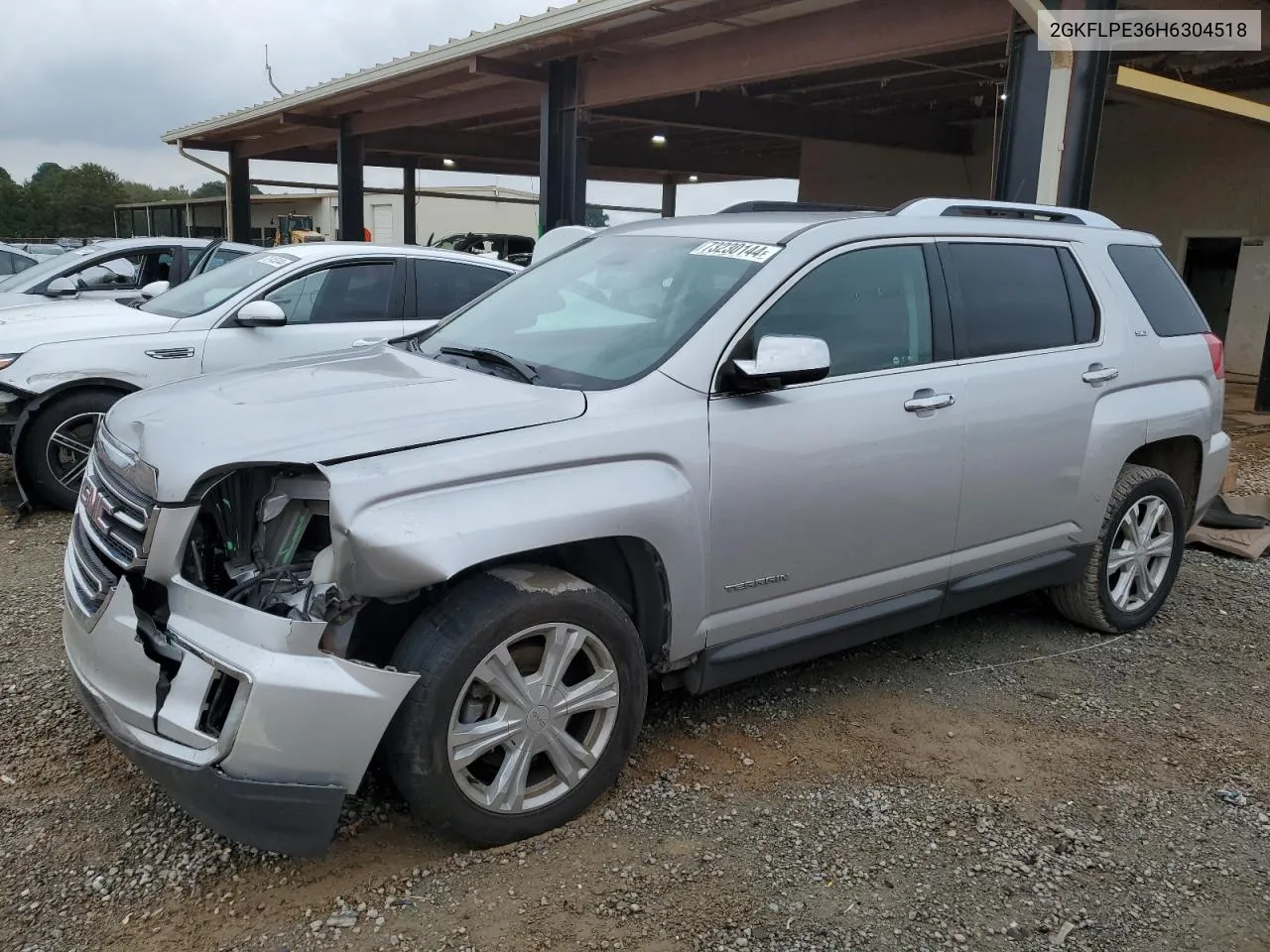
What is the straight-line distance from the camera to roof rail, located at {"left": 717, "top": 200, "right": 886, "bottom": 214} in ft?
13.8

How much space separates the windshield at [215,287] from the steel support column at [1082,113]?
5.49 m

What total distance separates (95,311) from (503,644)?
5.40 m

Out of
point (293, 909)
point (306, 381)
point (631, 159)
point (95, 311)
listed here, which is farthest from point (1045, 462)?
point (631, 159)

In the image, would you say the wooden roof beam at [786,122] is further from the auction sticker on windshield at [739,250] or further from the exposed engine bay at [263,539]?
the exposed engine bay at [263,539]

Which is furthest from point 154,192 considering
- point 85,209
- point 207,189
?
point 85,209

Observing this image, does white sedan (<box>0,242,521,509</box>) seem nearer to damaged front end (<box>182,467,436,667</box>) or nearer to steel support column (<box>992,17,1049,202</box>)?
damaged front end (<box>182,467,436,667</box>)

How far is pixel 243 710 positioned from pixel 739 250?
7.24 ft

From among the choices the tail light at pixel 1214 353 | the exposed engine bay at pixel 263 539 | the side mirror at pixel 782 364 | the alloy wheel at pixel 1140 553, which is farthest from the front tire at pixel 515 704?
the tail light at pixel 1214 353

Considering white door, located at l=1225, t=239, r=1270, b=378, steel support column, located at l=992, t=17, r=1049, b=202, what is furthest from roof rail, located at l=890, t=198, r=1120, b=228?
white door, located at l=1225, t=239, r=1270, b=378

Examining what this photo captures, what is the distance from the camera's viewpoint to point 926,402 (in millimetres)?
3617

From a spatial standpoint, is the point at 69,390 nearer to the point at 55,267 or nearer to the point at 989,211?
the point at 55,267

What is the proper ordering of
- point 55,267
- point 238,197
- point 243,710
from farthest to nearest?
point 238,197 < point 55,267 < point 243,710

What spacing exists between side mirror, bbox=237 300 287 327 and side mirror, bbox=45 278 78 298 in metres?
3.28

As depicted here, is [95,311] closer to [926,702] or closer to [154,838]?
[154,838]
